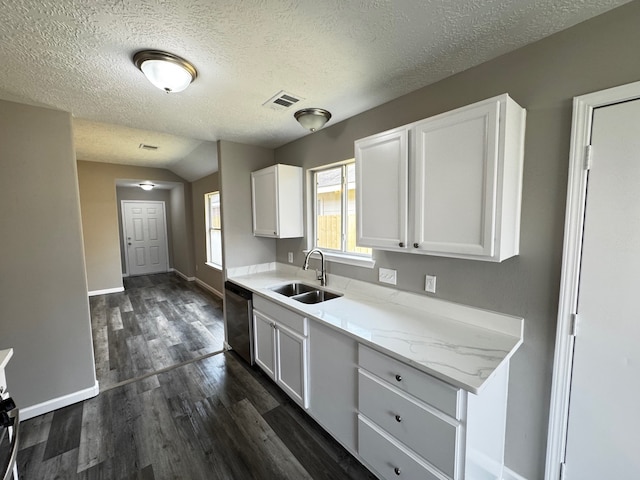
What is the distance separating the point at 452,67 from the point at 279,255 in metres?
2.52

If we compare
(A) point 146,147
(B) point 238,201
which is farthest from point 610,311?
(A) point 146,147

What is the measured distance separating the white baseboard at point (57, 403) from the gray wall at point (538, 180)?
307 cm

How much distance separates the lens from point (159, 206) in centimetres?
724

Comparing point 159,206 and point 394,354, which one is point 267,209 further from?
point 159,206

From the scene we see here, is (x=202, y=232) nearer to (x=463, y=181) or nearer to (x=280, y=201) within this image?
(x=280, y=201)

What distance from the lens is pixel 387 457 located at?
1.43 metres

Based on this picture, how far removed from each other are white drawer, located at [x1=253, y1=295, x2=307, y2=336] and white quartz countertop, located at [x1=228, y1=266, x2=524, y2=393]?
69 mm

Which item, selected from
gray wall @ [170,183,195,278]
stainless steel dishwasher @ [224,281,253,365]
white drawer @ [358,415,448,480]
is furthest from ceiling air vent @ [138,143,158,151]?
white drawer @ [358,415,448,480]

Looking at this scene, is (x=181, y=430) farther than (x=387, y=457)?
Yes

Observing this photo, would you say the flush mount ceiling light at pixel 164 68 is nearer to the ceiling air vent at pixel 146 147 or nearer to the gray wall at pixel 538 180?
the gray wall at pixel 538 180

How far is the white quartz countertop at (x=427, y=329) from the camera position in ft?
4.00

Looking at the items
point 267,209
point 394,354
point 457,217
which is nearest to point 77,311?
point 267,209

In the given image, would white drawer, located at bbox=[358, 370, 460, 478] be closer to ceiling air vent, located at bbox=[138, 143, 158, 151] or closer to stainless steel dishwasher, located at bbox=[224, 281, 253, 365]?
stainless steel dishwasher, located at bbox=[224, 281, 253, 365]

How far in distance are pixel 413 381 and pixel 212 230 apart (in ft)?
17.1
